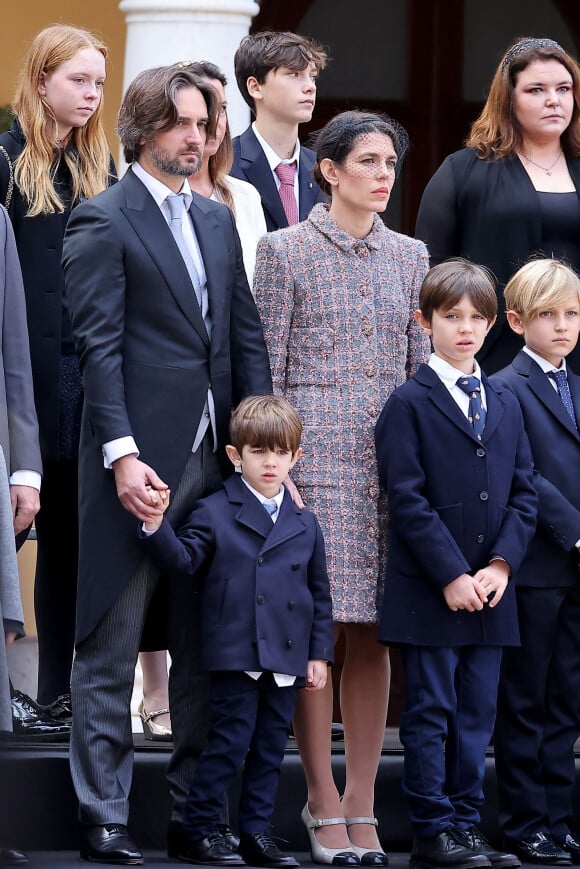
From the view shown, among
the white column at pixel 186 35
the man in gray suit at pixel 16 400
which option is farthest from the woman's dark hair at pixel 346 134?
the white column at pixel 186 35

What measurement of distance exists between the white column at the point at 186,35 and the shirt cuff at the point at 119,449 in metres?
2.01

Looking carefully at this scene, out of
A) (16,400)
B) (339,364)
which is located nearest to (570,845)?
(339,364)

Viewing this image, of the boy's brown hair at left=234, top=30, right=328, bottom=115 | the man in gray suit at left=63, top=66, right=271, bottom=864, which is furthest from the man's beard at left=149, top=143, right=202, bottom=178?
the boy's brown hair at left=234, top=30, right=328, bottom=115

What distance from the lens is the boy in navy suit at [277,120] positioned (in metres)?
5.62

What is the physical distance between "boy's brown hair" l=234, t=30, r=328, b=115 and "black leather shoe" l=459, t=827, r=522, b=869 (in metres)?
2.16

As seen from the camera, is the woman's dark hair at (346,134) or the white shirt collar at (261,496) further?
the woman's dark hair at (346,134)

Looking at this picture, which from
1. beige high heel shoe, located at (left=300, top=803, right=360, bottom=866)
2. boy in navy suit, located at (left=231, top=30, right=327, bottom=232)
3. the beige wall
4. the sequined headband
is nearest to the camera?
beige high heel shoe, located at (left=300, top=803, right=360, bottom=866)

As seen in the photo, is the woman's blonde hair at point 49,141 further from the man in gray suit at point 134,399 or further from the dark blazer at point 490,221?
the dark blazer at point 490,221

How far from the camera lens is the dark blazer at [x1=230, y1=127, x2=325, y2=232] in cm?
562

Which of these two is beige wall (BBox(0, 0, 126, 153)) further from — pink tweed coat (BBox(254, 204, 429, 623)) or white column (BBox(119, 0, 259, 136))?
pink tweed coat (BBox(254, 204, 429, 623))

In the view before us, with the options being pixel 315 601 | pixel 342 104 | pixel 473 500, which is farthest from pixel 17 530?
pixel 342 104

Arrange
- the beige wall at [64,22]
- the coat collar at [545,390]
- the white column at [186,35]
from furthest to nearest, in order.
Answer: the beige wall at [64,22], the white column at [186,35], the coat collar at [545,390]

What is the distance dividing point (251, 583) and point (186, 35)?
2280 mm

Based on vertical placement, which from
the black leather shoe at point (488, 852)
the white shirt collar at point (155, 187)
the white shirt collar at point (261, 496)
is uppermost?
the white shirt collar at point (155, 187)
